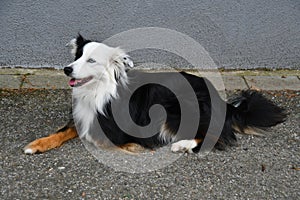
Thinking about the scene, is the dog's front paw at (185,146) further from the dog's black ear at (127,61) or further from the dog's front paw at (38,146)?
the dog's front paw at (38,146)

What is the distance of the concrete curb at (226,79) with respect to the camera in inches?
184

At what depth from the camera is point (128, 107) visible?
11.5 ft

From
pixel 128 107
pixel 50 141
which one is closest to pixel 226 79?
pixel 128 107

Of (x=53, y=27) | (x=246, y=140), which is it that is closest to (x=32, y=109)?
(x=53, y=27)

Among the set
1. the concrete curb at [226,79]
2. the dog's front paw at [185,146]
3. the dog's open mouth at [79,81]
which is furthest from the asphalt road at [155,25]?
the dog's front paw at [185,146]

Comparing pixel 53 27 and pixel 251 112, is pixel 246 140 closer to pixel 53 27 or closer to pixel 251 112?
pixel 251 112

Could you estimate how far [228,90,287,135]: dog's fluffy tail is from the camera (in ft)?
12.3

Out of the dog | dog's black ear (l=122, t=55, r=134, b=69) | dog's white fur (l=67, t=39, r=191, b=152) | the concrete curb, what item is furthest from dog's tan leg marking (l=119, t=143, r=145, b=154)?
the concrete curb

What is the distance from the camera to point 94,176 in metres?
3.18

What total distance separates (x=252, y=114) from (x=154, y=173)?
43.7 inches

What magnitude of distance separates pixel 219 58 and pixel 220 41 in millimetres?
222

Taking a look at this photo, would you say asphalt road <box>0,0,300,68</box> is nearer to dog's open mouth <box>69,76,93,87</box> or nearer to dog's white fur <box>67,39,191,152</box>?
dog's white fur <box>67,39,191,152</box>

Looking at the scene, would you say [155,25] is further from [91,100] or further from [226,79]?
[91,100]

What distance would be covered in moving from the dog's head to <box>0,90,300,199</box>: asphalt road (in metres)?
0.64
